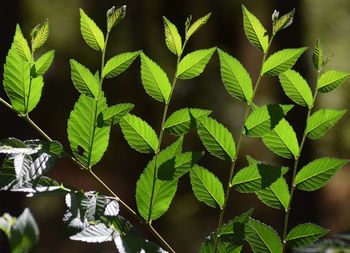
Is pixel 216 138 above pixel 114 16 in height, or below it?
below

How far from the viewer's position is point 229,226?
0.64m

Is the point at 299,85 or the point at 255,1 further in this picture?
the point at 255,1

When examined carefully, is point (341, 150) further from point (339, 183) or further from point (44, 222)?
point (44, 222)

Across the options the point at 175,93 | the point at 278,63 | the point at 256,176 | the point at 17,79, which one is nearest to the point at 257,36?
the point at 278,63

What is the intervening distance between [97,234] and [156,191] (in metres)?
0.10

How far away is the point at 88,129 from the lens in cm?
68

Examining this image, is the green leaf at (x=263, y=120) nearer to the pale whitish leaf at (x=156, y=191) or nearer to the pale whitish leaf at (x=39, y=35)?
the pale whitish leaf at (x=156, y=191)

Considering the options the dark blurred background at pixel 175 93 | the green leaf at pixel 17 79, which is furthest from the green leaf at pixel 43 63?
the dark blurred background at pixel 175 93

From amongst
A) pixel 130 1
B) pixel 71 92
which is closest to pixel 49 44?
pixel 71 92

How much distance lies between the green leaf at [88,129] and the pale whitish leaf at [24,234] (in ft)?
0.83

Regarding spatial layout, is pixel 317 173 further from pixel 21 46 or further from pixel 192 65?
pixel 21 46

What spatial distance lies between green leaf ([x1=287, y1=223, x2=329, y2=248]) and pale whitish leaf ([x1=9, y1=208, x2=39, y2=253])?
31 cm

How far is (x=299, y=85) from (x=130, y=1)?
286 inches

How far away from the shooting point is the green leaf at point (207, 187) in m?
0.67
